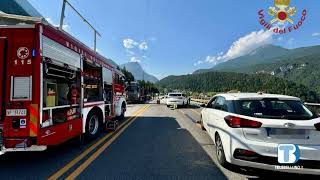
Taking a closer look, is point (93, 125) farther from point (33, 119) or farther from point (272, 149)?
point (272, 149)

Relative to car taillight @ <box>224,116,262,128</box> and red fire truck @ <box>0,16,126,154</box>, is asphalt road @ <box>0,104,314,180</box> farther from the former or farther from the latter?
car taillight @ <box>224,116,262,128</box>

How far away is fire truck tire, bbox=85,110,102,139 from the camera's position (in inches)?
338

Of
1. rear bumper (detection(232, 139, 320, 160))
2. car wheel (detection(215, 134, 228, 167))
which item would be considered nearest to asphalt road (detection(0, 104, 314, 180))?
car wheel (detection(215, 134, 228, 167))

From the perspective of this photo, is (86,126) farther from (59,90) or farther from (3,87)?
(3,87)

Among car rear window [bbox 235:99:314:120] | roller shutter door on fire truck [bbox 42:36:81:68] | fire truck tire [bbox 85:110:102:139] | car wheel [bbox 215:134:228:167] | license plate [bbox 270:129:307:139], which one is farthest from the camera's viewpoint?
fire truck tire [bbox 85:110:102:139]

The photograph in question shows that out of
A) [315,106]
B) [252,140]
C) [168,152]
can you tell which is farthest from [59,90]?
[315,106]

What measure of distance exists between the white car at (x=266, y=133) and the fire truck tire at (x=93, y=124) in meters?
4.28

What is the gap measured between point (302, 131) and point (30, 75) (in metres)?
4.93

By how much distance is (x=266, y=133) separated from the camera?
499cm

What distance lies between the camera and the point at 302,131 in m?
4.90

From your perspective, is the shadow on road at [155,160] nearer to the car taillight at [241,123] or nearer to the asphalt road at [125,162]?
the asphalt road at [125,162]

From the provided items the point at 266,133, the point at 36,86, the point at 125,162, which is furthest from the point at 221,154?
the point at 36,86

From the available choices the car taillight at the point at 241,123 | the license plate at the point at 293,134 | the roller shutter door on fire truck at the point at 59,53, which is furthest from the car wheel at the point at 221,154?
the roller shutter door on fire truck at the point at 59,53

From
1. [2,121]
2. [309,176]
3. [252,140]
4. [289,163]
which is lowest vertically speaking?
[309,176]
